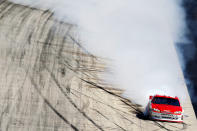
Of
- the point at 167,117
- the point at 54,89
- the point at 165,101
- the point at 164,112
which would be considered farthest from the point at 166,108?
the point at 54,89

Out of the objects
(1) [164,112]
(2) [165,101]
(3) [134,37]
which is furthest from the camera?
(3) [134,37]

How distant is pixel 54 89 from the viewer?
49.6ft

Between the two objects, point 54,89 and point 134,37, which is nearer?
point 54,89

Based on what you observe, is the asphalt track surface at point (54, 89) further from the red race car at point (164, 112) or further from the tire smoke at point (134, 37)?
the tire smoke at point (134, 37)

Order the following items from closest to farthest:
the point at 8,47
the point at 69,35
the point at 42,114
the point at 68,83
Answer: the point at 42,114, the point at 68,83, the point at 8,47, the point at 69,35

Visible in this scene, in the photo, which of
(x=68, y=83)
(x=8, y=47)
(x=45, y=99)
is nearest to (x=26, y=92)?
(x=45, y=99)

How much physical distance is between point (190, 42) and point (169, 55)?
3025 mm

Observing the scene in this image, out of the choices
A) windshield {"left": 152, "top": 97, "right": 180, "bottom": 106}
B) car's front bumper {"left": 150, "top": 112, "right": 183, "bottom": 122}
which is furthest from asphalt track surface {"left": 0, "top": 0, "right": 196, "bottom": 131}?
windshield {"left": 152, "top": 97, "right": 180, "bottom": 106}

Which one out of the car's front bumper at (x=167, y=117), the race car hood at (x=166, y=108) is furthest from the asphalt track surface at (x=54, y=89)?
the race car hood at (x=166, y=108)

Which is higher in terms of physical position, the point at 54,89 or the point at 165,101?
the point at 54,89

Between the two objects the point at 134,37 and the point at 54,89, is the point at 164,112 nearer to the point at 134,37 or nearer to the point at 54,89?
the point at 54,89

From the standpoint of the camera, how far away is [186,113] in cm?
1587

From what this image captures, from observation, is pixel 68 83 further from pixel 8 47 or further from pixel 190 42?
pixel 190 42

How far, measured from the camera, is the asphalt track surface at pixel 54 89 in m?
13.3
